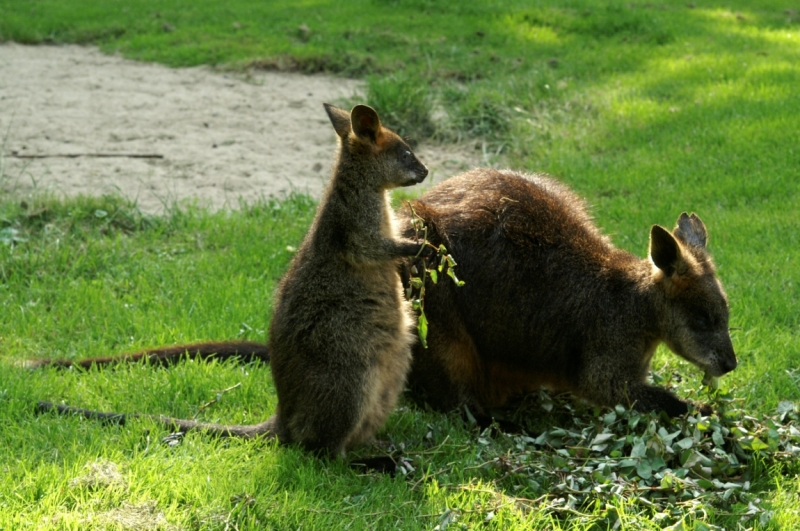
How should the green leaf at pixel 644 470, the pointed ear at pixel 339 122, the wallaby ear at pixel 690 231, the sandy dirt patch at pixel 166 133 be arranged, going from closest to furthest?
the green leaf at pixel 644 470 < the pointed ear at pixel 339 122 < the wallaby ear at pixel 690 231 < the sandy dirt patch at pixel 166 133

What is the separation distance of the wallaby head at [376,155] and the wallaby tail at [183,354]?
4.71 ft

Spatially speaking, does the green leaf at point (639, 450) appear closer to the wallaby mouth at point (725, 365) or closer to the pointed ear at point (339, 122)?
the wallaby mouth at point (725, 365)

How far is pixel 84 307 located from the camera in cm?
643

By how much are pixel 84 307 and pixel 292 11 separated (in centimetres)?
922

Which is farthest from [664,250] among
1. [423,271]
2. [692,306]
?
[423,271]

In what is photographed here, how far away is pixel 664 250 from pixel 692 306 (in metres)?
0.32

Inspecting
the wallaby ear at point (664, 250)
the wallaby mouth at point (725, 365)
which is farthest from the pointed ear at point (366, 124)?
the wallaby mouth at point (725, 365)

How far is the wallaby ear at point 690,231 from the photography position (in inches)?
200

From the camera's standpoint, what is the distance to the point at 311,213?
7945 millimetres

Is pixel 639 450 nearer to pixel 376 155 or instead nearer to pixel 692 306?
pixel 692 306

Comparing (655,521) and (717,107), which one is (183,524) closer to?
(655,521)

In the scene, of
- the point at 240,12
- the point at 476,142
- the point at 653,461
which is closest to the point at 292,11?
the point at 240,12

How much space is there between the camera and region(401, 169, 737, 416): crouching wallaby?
4.90 metres

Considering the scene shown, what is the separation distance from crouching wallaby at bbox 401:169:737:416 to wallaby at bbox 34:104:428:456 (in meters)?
0.44
